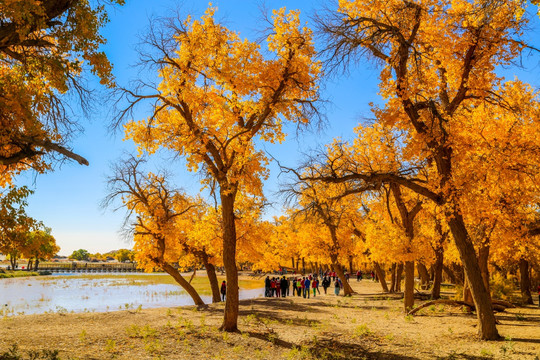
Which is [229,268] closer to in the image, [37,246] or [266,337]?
[266,337]

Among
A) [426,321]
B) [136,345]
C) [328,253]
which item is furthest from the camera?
[328,253]

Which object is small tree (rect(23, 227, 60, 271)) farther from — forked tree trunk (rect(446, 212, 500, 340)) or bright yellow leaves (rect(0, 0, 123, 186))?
Answer: forked tree trunk (rect(446, 212, 500, 340))

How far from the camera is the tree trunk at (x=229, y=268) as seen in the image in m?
11.9

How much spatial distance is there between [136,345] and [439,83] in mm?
11788

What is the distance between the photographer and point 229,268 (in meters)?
12.0

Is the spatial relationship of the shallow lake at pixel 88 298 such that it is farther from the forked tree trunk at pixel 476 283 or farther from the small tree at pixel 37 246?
the forked tree trunk at pixel 476 283

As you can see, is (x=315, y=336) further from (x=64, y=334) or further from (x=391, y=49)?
(x=391, y=49)

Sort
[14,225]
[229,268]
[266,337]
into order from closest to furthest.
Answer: [14,225], [266,337], [229,268]

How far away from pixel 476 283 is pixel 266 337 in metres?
6.34

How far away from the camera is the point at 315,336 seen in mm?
11117

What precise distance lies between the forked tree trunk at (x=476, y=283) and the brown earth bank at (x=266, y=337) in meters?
A: 0.42

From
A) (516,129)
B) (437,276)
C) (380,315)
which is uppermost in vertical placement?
(516,129)

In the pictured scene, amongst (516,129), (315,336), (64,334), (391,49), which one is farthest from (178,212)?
(516,129)

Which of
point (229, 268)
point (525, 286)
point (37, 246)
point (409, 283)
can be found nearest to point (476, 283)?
point (409, 283)
